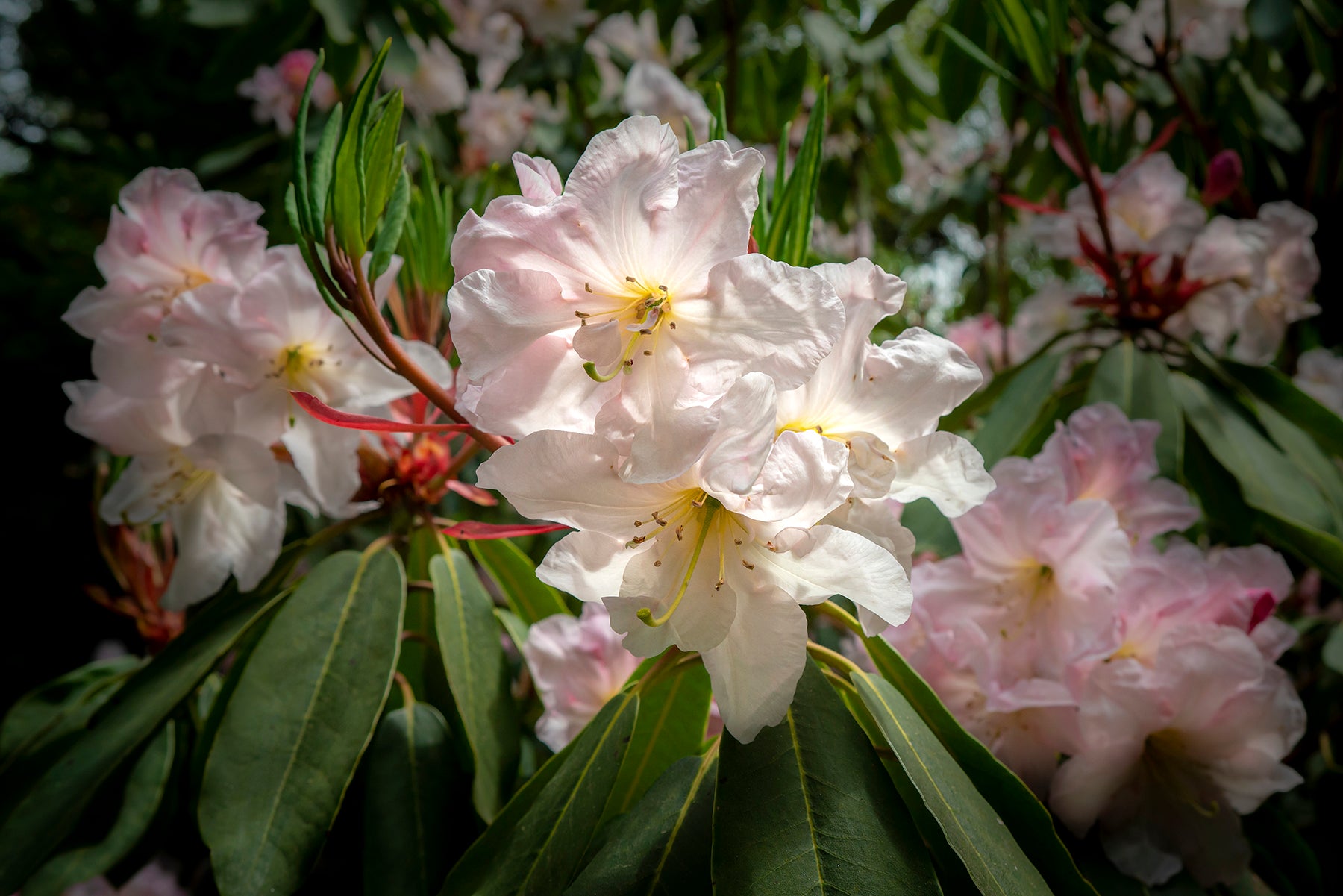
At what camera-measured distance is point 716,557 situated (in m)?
0.55

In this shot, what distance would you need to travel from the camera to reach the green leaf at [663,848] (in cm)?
58

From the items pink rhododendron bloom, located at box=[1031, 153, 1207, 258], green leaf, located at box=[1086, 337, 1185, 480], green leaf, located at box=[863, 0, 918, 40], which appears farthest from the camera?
green leaf, located at box=[863, 0, 918, 40]

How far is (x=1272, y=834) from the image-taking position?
3.04 ft

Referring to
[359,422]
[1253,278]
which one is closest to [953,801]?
[359,422]

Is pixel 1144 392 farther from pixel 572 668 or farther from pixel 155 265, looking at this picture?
pixel 155 265

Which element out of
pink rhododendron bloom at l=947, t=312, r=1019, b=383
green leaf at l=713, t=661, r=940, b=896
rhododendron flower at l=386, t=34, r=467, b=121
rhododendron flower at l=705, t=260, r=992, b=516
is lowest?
pink rhododendron bloom at l=947, t=312, r=1019, b=383

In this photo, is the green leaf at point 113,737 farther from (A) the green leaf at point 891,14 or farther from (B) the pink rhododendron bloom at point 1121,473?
(A) the green leaf at point 891,14

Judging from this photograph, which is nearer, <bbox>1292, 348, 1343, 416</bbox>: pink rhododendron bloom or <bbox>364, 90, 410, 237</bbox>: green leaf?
<bbox>364, 90, 410, 237</bbox>: green leaf

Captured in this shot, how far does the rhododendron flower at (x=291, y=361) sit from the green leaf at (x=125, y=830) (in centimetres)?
39

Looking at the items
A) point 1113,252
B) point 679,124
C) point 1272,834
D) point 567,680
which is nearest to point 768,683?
point 567,680

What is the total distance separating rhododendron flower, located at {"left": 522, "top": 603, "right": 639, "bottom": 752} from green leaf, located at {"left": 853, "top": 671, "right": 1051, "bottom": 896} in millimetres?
301

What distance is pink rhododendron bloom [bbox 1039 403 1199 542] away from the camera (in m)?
0.89

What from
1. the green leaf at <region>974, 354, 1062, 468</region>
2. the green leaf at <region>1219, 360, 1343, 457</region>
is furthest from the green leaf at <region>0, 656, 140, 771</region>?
the green leaf at <region>1219, 360, 1343, 457</region>

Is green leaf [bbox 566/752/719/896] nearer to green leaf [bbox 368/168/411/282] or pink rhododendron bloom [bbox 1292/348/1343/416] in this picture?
green leaf [bbox 368/168/411/282]
